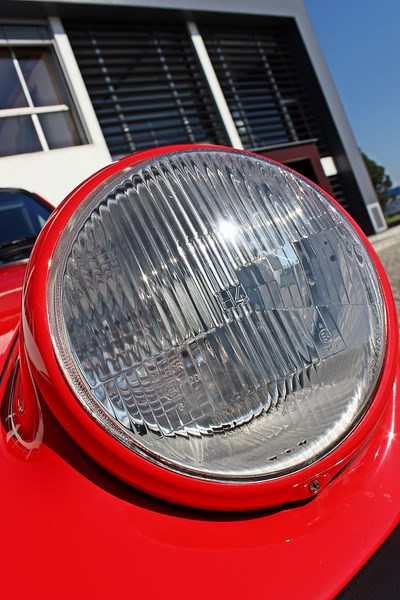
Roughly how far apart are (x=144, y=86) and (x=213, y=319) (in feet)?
30.6

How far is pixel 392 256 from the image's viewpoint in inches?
258

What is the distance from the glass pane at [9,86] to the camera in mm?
7629

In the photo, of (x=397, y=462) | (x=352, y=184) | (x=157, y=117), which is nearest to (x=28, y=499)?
(x=397, y=462)

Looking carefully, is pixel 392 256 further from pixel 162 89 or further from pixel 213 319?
pixel 213 319

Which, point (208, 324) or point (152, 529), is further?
point (208, 324)

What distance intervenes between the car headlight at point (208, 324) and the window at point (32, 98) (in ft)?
24.6

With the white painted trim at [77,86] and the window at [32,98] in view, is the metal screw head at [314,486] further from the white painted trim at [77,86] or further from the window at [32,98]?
the white painted trim at [77,86]

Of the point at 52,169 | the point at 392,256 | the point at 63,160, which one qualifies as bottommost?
the point at 392,256

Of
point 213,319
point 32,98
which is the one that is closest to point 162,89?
point 32,98

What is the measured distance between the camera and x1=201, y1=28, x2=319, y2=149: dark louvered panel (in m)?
10.3

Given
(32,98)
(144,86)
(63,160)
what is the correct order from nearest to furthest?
1. (63,160)
2. (32,98)
3. (144,86)

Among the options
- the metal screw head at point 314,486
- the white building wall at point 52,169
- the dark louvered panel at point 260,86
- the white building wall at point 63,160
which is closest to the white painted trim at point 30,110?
the white building wall at point 63,160

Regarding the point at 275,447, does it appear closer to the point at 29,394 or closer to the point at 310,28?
the point at 29,394

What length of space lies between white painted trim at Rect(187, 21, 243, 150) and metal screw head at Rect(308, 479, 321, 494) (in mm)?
9607
